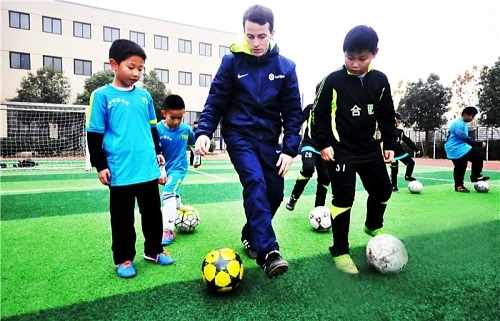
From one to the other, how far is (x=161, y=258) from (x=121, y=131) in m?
1.21

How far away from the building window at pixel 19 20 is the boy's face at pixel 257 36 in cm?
3630

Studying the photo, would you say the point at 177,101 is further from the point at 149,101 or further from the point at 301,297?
the point at 301,297

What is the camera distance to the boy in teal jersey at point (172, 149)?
3.98 meters

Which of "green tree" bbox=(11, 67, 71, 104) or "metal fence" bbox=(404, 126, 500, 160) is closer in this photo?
"metal fence" bbox=(404, 126, 500, 160)

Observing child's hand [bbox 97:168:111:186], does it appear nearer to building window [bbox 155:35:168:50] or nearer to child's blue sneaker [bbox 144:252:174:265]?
child's blue sneaker [bbox 144:252:174:265]

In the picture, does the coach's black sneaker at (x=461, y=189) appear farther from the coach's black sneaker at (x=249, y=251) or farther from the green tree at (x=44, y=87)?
the green tree at (x=44, y=87)

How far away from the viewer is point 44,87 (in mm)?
28734

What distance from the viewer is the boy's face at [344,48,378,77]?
3096 millimetres

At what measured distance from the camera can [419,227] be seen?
15.0ft

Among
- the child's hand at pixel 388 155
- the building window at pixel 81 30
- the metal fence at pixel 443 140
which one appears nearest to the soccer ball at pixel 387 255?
the child's hand at pixel 388 155

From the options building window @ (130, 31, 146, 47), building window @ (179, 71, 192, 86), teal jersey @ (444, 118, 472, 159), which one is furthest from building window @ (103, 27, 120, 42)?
teal jersey @ (444, 118, 472, 159)

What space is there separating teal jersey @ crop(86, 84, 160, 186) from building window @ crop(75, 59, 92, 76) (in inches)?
1362

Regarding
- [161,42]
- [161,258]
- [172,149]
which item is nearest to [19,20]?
[161,42]

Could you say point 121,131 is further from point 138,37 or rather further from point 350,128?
point 138,37
